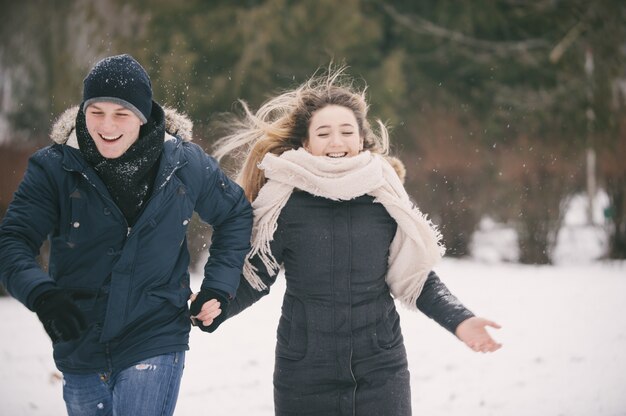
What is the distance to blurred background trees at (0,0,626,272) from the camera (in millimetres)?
11070

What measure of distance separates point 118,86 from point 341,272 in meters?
1.07

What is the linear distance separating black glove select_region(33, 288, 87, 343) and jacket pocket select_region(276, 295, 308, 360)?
2.86ft

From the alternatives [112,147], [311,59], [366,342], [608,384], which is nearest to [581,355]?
[608,384]

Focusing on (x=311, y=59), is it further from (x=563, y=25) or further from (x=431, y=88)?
(x=563, y=25)

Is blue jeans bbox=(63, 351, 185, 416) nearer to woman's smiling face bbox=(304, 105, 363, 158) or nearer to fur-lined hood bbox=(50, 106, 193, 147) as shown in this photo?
fur-lined hood bbox=(50, 106, 193, 147)

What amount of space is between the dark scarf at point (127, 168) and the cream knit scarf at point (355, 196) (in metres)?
0.61

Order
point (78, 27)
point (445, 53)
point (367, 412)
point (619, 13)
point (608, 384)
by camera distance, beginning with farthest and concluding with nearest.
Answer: point (445, 53) < point (619, 13) < point (78, 27) < point (608, 384) < point (367, 412)

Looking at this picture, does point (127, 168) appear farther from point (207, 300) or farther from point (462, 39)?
point (462, 39)

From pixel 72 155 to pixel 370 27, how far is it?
12.2m

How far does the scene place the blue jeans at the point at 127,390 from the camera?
7.94 ft

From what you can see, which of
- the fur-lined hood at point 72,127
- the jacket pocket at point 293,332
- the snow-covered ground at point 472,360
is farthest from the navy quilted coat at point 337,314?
the snow-covered ground at point 472,360

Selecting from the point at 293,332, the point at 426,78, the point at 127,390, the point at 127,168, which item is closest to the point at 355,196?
the point at 293,332

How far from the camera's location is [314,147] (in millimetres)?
3096

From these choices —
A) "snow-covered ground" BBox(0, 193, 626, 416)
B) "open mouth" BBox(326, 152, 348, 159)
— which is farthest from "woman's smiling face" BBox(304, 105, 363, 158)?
"snow-covered ground" BBox(0, 193, 626, 416)
